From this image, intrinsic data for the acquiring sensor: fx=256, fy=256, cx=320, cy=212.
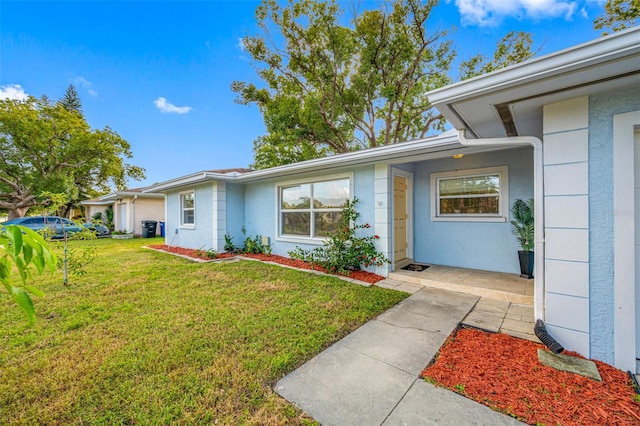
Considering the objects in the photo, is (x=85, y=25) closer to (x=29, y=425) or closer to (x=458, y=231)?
(x=29, y=425)

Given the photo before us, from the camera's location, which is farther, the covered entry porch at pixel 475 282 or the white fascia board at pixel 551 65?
the covered entry porch at pixel 475 282

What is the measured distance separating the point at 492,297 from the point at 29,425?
5.23m

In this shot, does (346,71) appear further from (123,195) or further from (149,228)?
(123,195)

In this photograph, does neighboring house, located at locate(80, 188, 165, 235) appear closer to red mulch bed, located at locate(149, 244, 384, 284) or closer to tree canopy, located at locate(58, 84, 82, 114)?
red mulch bed, located at locate(149, 244, 384, 284)

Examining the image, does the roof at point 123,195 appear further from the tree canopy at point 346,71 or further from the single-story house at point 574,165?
the single-story house at point 574,165

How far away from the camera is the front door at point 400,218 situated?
577 cm

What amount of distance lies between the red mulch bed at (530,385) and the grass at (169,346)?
3.97 ft

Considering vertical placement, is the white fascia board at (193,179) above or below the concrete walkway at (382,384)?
above

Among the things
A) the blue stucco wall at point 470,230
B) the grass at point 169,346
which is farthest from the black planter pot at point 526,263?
the grass at point 169,346

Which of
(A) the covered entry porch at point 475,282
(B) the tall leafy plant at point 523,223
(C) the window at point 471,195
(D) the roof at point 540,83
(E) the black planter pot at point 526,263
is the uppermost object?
(D) the roof at point 540,83

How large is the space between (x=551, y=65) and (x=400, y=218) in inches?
164

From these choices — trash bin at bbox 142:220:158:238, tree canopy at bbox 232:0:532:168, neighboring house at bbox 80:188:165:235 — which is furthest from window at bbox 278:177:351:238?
trash bin at bbox 142:220:158:238

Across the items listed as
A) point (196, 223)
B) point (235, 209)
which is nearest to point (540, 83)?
point (235, 209)

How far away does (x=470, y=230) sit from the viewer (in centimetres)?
546
